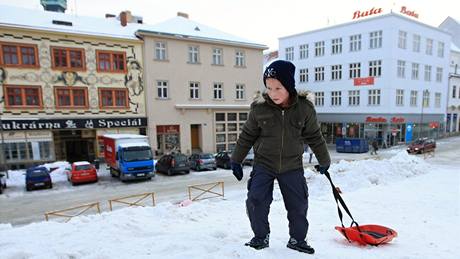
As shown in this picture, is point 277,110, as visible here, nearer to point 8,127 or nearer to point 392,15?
point 8,127

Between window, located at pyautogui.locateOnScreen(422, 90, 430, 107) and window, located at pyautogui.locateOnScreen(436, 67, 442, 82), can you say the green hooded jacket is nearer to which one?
window, located at pyautogui.locateOnScreen(422, 90, 430, 107)

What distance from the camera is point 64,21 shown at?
23094 mm

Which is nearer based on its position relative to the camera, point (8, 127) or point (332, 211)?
point (332, 211)

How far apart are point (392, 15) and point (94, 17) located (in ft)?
104

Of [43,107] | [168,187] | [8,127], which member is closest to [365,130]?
[168,187]

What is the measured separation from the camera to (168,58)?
83.9 feet

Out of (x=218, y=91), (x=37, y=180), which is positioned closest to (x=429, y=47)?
(x=218, y=91)

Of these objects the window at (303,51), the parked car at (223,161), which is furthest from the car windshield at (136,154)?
the window at (303,51)

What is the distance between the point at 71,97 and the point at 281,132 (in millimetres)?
23597

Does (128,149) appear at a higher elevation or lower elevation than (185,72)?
lower

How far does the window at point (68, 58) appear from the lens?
2170 cm

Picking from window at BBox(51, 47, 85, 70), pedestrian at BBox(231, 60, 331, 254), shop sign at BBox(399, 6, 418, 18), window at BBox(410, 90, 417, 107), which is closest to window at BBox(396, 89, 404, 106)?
window at BBox(410, 90, 417, 107)

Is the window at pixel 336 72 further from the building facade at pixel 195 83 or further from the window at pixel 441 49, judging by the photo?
the window at pixel 441 49

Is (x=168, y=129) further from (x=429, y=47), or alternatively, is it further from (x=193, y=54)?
(x=429, y=47)
